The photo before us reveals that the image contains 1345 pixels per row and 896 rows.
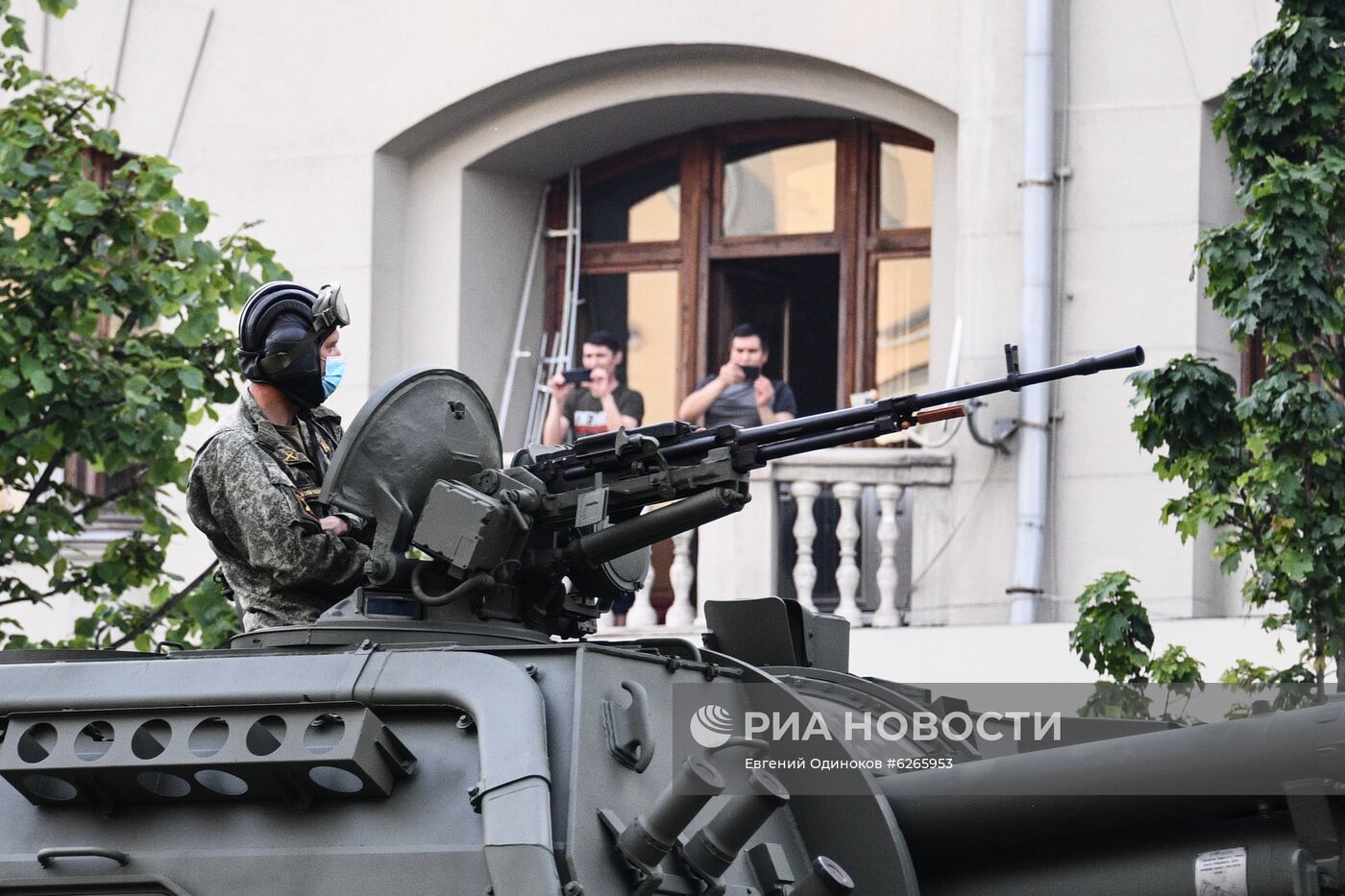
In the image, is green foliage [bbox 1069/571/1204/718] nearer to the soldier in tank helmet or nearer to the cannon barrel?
the cannon barrel

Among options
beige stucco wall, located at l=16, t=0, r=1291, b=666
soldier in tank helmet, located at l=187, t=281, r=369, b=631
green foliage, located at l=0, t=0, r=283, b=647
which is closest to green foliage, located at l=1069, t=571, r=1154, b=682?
beige stucco wall, located at l=16, t=0, r=1291, b=666

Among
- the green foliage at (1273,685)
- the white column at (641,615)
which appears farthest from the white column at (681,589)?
the green foliage at (1273,685)

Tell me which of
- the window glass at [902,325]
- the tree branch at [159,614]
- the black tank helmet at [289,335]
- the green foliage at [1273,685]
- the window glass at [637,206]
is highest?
the window glass at [637,206]

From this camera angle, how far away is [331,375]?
6594 mm

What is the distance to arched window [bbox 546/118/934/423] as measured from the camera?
13.8m

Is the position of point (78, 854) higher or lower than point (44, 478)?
lower

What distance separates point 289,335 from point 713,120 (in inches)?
324

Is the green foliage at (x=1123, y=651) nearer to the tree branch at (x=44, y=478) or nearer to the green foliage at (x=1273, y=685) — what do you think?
the green foliage at (x=1273, y=685)

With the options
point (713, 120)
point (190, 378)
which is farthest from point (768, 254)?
point (190, 378)

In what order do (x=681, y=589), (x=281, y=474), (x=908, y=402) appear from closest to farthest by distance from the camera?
(x=281, y=474), (x=908, y=402), (x=681, y=589)

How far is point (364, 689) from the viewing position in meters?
5.27

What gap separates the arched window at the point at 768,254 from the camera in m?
13.8

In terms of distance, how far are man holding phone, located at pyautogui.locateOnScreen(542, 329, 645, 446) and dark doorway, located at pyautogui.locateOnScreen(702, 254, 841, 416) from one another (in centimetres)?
128

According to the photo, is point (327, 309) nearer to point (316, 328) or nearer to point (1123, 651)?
point (316, 328)
